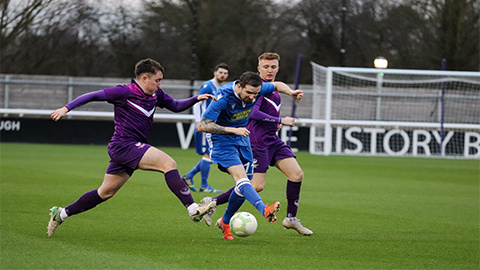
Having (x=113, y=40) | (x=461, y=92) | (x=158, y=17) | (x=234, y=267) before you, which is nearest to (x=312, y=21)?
(x=158, y=17)

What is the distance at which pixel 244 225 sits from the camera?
573cm

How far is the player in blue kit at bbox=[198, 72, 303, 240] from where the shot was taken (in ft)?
19.7

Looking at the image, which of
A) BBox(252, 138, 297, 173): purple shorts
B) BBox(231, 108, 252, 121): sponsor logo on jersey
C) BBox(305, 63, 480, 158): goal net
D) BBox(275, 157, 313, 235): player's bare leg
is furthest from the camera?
BBox(305, 63, 480, 158): goal net

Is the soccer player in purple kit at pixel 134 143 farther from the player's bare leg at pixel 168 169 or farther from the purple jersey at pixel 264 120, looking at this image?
the purple jersey at pixel 264 120

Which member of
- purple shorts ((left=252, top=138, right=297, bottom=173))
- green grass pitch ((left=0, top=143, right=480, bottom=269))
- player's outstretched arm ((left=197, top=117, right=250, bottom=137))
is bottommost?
green grass pitch ((left=0, top=143, right=480, bottom=269))

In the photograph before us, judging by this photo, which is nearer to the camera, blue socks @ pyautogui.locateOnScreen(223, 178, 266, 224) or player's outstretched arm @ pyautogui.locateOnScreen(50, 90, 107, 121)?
Result: player's outstretched arm @ pyautogui.locateOnScreen(50, 90, 107, 121)

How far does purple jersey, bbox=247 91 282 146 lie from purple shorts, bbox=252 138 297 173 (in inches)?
2.3

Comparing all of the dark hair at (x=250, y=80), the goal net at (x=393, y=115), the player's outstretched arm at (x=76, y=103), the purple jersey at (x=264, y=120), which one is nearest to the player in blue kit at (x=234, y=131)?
the dark hair at (x=250, y=80)

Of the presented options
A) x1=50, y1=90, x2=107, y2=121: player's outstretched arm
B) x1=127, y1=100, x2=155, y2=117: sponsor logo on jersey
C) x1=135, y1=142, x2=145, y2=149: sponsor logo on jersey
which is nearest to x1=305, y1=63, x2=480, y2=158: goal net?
x1=127, y1=100, x2=155, y2=117: sponsor logo on jersey

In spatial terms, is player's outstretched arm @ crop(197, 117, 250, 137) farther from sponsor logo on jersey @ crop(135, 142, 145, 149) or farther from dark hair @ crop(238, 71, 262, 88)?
sponsor logo on jersey @ crop(135, 142, 145, 149)

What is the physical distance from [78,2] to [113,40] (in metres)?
3.15

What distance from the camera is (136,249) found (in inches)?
222

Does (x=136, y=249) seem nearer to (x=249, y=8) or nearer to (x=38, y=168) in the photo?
(x=38, y=168)

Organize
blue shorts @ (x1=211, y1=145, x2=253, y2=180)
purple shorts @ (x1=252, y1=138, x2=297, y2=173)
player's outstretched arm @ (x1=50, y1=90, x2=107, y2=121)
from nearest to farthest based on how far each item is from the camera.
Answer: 1. player's outstretched arm @ (x1=50, y1=90, x2=107, y2=121)
2. blue shorts @ (x1=211, y1=145, x2=253, y2=180)
3. purple shorts @ (x1=252, y1=138, x2=297, y2=173)
